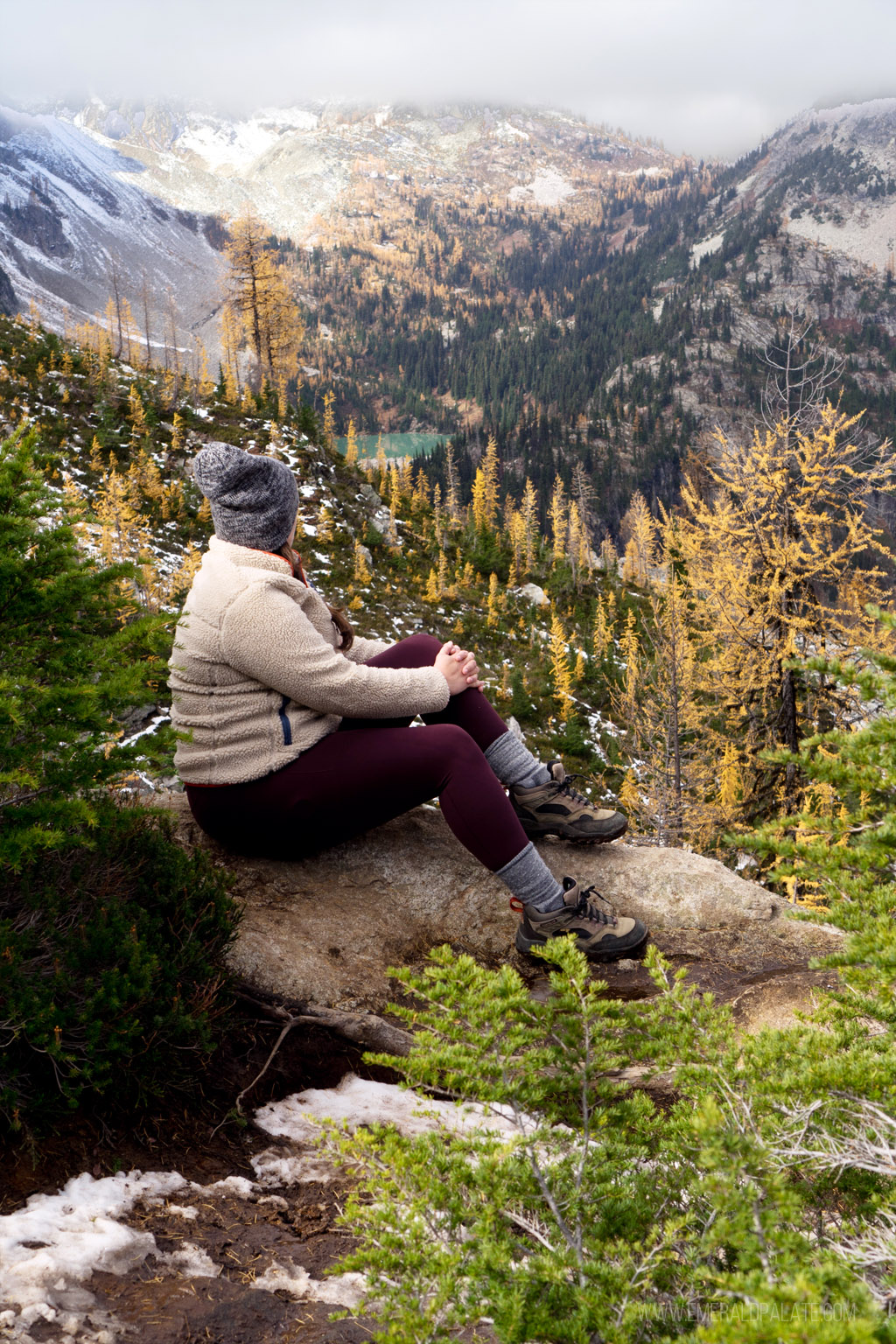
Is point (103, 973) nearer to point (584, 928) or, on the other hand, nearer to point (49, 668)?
point (49, 668)

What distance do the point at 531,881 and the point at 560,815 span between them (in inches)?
32.0

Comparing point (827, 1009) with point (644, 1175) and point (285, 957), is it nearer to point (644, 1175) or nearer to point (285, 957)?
point (644, 1175)

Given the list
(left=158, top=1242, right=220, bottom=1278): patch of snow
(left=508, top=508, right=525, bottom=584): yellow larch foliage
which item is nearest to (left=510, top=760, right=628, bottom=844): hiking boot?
(left=158, top=1242, right=220, bottom=1278): patch of snow

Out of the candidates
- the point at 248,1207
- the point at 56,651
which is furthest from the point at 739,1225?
the point at 56,651

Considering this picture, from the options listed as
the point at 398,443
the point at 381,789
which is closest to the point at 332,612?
the point at 381,789

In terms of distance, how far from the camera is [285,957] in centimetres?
316

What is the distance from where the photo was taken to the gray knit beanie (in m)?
3.03

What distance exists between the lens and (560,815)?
400 centimetres

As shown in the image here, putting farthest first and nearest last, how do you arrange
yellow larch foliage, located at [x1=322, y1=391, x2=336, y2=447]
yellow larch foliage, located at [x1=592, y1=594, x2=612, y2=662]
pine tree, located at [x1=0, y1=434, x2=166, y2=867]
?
yellow larch foliage, located at [x1=322, y1=391, x2=336, y2=447]
yellow larch foliage, located at [x1=592, y1=594, x2=612, y2=662]
pine tree, located at [x1=0, y1=434, x2=166, y2=867]

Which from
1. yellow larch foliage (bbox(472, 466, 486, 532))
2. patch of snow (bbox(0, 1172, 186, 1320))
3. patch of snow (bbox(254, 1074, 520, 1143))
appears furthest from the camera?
yellow larch foliage (bbox(472, 466, 486, 532))

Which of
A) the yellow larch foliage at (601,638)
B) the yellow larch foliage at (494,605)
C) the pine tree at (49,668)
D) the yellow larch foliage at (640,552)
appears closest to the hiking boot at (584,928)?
the pine tree at (49,668)

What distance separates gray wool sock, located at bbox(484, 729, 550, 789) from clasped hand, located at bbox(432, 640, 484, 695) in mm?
432

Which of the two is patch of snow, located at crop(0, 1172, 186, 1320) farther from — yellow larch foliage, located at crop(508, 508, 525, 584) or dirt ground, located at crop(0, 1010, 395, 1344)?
yellow larch foliage, located at crop(508, 508, 525, 584)

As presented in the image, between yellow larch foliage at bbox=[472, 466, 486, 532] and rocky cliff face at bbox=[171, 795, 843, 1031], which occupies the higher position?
rocky cliff face at bbox=[171, 795, 843, 1031]
